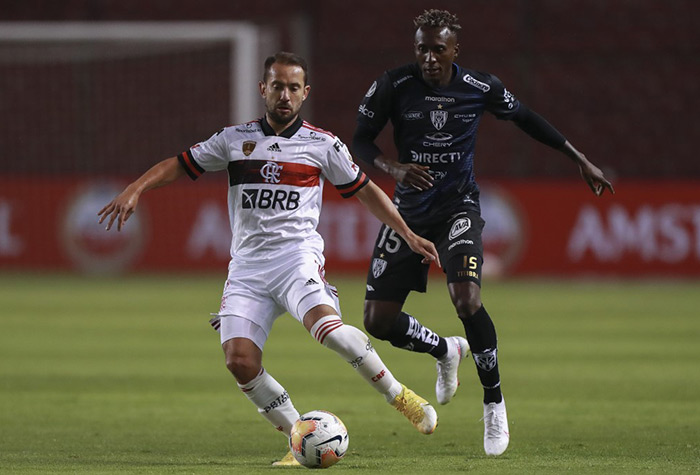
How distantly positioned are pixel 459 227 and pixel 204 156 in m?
1.66

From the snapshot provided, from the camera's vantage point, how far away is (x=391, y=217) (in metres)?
7.04

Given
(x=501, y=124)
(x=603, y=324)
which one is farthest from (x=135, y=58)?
(x=603, y=324)

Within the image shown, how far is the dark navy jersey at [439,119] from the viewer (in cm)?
774

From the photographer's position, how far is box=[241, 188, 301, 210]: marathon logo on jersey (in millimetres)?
Answer: 6957

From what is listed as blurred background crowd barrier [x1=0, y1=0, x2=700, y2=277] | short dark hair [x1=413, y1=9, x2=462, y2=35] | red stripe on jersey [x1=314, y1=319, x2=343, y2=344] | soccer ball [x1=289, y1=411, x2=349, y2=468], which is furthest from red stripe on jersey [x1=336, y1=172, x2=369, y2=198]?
blurred background crowd barrier [x1=0, y1=0, x2=700, y2=277]

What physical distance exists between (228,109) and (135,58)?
6.94 feet

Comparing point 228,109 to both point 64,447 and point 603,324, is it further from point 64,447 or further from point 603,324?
point 64,447

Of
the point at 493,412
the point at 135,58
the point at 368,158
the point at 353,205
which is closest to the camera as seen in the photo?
the point at 493,412

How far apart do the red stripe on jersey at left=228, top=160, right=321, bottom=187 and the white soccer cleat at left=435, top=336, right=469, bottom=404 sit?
2.04 meters

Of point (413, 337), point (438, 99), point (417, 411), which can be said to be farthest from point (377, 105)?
point (417, 411)

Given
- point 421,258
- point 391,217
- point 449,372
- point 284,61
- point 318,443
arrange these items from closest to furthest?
point 318,443 < point 284,61 < point 391,217 < point 421,258 < point 449,372

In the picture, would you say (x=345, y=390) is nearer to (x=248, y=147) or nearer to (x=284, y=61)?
(x=248, y=147)

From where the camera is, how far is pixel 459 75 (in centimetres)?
781

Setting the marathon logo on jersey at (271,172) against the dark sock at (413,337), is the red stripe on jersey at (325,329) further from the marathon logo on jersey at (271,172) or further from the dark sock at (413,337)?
the dark sock at (413,337)
